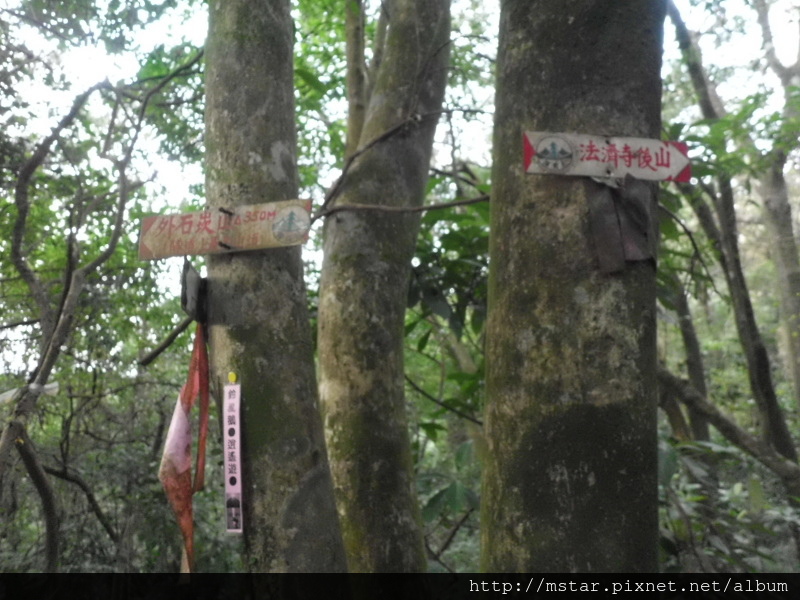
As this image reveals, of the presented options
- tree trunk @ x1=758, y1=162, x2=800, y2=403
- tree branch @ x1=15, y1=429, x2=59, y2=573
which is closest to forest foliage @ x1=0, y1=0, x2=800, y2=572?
tree branch @ x1=15, y1=429, x2=59, y2=573

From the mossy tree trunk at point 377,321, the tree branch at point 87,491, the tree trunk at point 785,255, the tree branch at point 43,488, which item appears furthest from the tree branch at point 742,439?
the tree trunk at point 785,255

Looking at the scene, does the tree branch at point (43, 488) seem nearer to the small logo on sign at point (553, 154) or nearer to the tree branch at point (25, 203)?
the tree branch at point (25, 203)

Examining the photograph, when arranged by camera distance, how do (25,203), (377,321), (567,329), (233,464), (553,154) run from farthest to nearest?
(25,203), (377,321), (233,464), (553,154), (567,329)

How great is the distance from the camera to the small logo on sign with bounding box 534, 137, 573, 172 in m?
1.88

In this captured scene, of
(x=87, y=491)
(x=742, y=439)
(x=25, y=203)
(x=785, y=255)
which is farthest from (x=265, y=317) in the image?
(x=785, y=255)

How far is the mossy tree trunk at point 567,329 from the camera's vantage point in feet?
5.55

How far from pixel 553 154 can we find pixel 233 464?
120cm

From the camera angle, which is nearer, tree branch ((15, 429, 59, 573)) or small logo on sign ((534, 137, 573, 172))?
small logo on sign ((534, 137, 573, 172))

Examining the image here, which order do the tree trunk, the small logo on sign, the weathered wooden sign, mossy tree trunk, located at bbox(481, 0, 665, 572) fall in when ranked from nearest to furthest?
1. mossy tree trunk, located at bbox(481, 0, 665, 572)
2. the small logo on sign
3. the weathered wooden sign
4. the tree trunk

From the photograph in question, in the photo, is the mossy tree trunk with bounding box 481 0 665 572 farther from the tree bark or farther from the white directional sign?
the tree bark

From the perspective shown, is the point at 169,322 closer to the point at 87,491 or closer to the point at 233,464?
the point at 87,491

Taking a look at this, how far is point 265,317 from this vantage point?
2203 mm

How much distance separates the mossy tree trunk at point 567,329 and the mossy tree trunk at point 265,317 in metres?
0.54

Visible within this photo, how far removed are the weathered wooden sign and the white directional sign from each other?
0.70 meters
